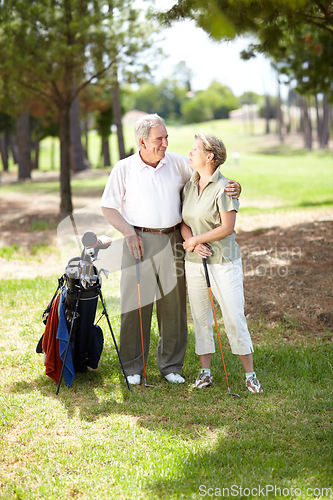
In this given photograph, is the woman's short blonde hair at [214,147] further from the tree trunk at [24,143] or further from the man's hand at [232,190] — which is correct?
the tree trunk at [24,143]

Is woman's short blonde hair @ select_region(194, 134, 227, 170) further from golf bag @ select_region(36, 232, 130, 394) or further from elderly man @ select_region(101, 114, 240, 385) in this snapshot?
golf bag @ select_region(36, 232, 130, 394)

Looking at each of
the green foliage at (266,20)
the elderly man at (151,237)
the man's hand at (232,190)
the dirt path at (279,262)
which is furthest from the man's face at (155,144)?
the green foliage at (266,20)

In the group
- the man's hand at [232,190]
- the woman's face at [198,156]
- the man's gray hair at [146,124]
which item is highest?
the man's gray hair at [146,124]

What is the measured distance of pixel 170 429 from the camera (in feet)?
12.5

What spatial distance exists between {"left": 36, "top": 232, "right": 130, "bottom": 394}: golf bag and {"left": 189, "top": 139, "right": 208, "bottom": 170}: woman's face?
35.3 inches

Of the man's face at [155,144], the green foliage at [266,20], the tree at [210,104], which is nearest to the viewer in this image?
the man's face at [155,144]

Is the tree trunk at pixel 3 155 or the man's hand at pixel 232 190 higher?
the tree trunk at pixel 3 155

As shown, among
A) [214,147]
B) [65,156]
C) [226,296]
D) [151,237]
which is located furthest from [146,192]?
[65,156]

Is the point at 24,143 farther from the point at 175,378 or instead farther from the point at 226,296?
the point at 226,296

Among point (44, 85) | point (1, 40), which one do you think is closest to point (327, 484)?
point (1, 40)

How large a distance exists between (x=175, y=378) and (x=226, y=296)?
2.77ft

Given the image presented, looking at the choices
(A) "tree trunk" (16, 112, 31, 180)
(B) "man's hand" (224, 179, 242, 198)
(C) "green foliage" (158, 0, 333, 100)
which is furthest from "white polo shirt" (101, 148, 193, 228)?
(A) "tree trunk" (16, 112, 31, 180)

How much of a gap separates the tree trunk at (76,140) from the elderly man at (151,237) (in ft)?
70.8

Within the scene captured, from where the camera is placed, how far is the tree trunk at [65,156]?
12.8 metres
